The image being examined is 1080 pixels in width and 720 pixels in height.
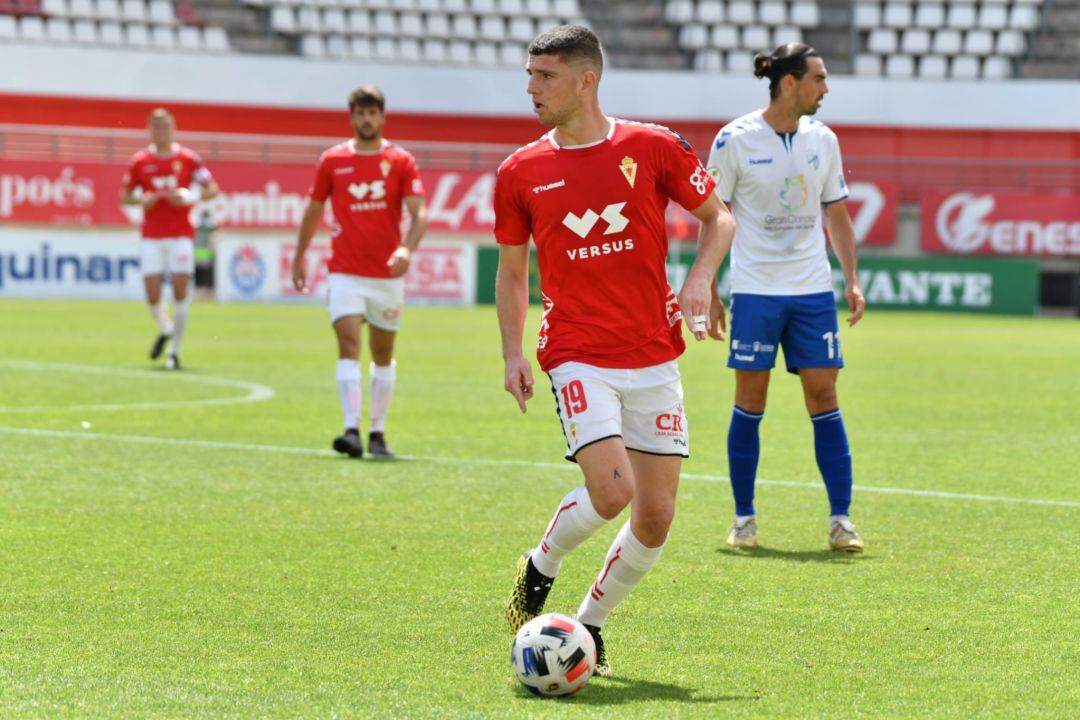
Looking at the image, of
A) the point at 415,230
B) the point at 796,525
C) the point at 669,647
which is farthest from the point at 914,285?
the point at 669,647

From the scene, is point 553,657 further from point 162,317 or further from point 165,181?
point 165,181

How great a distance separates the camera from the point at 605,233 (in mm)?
5191

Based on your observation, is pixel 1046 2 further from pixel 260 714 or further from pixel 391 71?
pixel 260 714

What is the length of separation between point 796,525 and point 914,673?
3.19 m

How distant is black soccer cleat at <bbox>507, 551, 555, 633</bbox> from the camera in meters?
5.31

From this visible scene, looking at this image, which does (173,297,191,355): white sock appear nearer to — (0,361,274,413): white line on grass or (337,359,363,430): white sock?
(0,361,274,413): white line on grass

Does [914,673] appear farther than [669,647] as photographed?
No

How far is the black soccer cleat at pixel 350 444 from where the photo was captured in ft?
34.6

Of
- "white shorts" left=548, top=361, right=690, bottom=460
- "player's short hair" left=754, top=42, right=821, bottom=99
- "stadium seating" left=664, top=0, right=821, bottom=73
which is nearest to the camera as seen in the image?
"white shorts" left=548, top=361, right=690, bottom=460

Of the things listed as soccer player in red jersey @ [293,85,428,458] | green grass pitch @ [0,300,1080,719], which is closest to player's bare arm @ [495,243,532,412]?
green grass pitch @ [0,300,1080,719]

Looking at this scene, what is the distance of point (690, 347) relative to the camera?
76.0ft

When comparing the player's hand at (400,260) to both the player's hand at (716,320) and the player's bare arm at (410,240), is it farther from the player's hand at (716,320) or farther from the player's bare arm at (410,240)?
the player's hand at (716,320)

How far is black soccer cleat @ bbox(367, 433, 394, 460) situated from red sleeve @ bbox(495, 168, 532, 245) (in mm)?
5477

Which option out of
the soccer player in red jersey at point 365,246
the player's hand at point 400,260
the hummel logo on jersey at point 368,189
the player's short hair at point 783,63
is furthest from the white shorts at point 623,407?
the hummel logo on jersey at point 368,189
